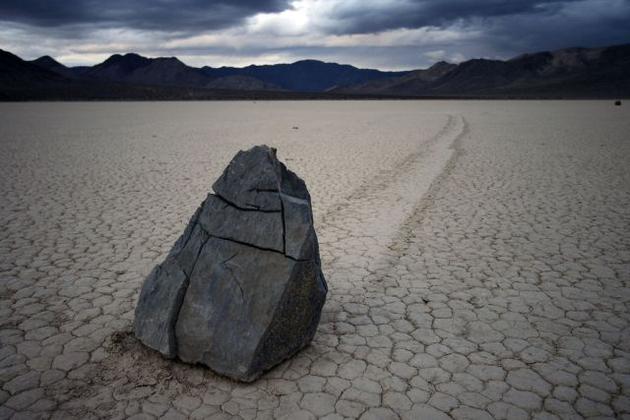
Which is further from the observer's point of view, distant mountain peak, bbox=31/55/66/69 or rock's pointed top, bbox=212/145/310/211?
distant mountain peak, bbox=31/55/66/69

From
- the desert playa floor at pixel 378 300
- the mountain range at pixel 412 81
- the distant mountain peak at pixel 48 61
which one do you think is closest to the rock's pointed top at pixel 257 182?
the desert playa floor at pixel 378 300

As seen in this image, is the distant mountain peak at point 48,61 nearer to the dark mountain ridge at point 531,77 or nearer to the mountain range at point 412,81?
the mountain range at point 412,81

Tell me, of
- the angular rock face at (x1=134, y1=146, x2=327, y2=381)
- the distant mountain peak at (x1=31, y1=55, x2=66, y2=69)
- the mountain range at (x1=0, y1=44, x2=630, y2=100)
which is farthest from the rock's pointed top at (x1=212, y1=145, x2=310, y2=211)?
the distant mountain peak at (x1=31, y1=55, x2=66, y2=69)

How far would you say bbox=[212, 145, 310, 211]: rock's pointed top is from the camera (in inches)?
113

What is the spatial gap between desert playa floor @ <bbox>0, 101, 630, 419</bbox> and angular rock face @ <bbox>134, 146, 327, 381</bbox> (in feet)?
0.69

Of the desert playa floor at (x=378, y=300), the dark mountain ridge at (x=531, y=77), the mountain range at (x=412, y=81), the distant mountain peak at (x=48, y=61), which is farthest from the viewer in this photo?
the distant mountain peak at (x=48, y=61)

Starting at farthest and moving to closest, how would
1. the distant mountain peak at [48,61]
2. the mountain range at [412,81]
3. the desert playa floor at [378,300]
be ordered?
the distant mountain peak at [48,61], the mountain range at [412,81], the desert playa floor at [378,300]

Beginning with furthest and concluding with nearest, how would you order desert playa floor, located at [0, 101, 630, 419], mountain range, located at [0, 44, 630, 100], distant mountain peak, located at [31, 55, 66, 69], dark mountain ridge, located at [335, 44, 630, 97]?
distant mountain peak, located at [31, 55, 66, 69], dark mountain ridge, located at [335, 44, 630, 97], mountain range, located at [0, 44, 630, 100], desert playa floor, located at [0, 101, 630, 419]

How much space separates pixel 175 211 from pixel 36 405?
14.7ft

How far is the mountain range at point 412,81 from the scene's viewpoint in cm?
7225

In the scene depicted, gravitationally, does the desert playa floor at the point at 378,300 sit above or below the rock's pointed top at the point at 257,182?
below

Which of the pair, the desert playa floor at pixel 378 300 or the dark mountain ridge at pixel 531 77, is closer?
the desert playa floor at pixel 378 300

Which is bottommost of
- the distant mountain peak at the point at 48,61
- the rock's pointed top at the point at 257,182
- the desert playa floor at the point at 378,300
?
the desert playa floor at the point at 378,300

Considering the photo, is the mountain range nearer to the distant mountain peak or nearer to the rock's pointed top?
the distant mountain peak
